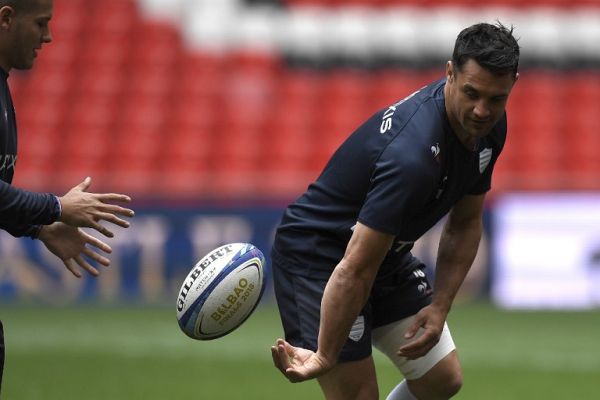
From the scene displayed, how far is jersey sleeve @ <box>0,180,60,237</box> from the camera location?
15.7 ft

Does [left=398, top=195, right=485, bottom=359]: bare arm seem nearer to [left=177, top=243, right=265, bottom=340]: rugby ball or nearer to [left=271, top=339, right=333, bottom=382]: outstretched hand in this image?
[left=271, top=339, right=333, bottom=382]: outstretched hand

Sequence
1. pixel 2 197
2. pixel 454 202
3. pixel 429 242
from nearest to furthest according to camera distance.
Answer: pixel 2 197 → pixel 454 202 → pixel 429 242

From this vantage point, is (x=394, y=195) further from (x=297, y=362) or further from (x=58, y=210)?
(x=58, y=210)

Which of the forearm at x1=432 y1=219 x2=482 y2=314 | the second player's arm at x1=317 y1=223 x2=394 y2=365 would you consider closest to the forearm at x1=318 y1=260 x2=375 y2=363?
the second player's arm at x1=317 y1=223 x2=394 y2=365

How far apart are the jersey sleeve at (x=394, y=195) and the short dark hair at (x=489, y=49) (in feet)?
1.53

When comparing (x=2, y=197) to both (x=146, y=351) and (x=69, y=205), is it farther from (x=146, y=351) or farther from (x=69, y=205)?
(x=146, y=351)

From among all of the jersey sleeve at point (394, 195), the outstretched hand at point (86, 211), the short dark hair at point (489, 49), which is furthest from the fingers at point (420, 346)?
the outstretched hand at point (86, 211)

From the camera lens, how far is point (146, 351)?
10539mm

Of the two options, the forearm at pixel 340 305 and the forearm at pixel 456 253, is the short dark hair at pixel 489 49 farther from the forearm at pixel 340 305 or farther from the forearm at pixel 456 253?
the forearm at pixel 456 253

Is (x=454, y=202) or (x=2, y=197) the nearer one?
(x=2, y=197)

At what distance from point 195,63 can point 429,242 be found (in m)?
6.54

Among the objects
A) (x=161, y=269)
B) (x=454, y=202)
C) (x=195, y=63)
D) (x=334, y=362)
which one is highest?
(x=454, y=202)

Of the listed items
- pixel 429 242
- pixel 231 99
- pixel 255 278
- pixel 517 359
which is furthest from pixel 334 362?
pixel 231 99

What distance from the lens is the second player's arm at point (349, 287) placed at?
4.79 m
